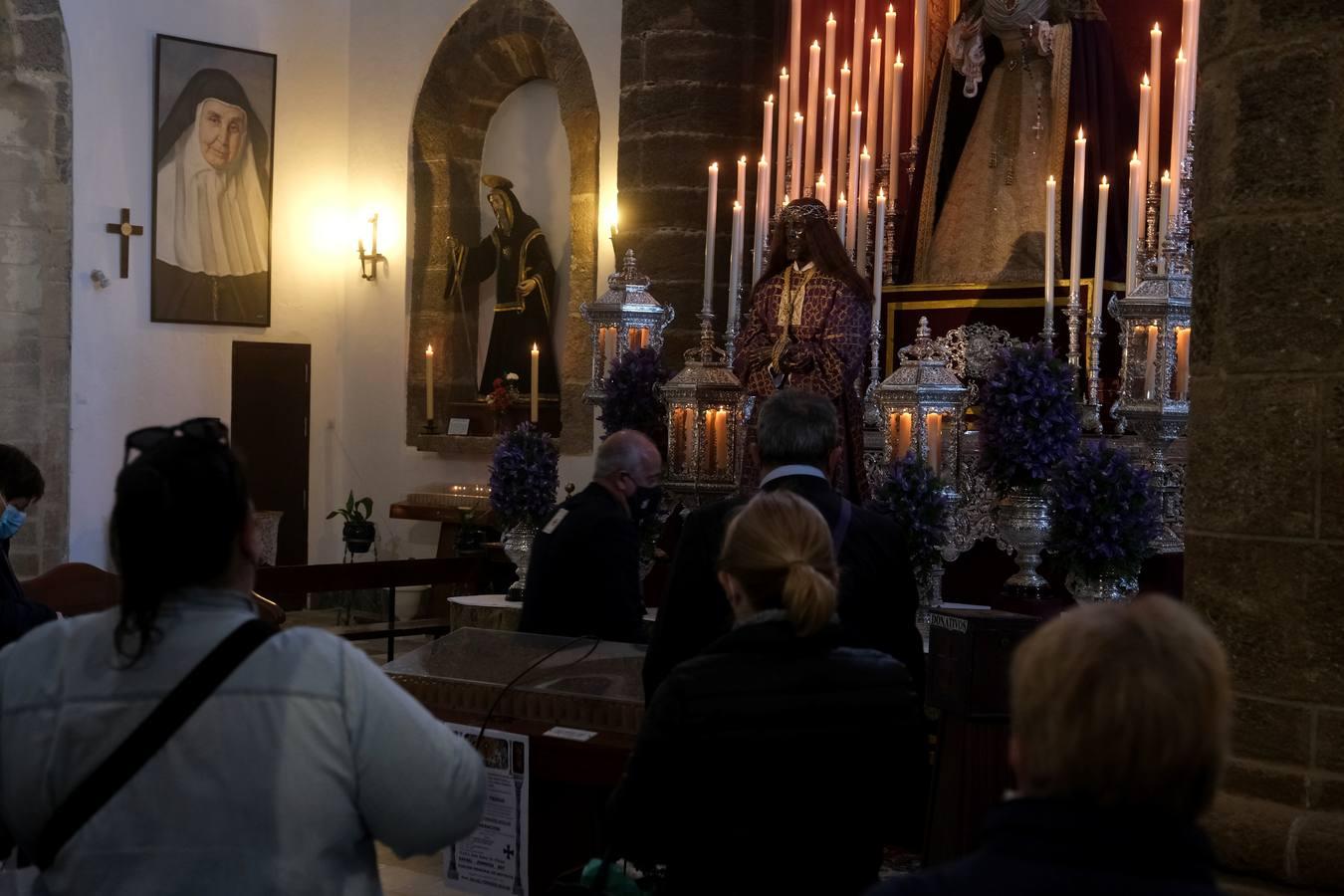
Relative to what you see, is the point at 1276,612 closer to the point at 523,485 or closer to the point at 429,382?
the point at 523,485

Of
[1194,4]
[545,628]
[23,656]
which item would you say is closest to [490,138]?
[1194,4]

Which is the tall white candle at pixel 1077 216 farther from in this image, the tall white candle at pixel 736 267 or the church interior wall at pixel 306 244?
the church interior wall at pixel 306 244

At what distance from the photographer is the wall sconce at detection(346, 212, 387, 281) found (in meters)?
13.2

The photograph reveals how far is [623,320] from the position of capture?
8148mm

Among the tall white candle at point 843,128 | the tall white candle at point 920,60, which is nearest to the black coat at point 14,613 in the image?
the tall white candle at point 843,128

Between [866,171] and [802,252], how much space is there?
3.19 ft

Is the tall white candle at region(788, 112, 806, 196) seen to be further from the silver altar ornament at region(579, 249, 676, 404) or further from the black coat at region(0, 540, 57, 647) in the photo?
the black coat at region(0, 540, 57, 647)

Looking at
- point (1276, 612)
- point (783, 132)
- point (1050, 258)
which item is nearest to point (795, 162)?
point (783, 132)

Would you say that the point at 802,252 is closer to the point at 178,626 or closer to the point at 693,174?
the point at 693,174

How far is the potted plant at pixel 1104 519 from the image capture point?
498 centimetres

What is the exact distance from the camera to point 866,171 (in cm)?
812

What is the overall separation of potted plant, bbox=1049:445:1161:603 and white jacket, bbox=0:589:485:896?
10.5ft

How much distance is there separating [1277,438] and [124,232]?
10.2m

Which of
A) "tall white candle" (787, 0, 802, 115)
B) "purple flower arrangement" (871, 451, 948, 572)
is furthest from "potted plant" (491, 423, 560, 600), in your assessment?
"tall white candle" (787, 0, 802, 115)
